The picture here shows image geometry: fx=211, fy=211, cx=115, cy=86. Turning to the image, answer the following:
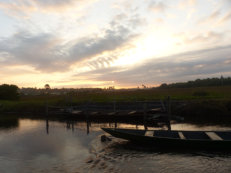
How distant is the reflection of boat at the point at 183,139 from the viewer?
44.6 feet

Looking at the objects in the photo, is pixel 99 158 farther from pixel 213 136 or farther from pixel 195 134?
pixel 213 136

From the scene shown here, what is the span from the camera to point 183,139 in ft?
45.6

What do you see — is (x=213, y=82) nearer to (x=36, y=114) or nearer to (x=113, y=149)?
(x=36, y=114)

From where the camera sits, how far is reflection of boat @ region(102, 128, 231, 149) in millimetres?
13602

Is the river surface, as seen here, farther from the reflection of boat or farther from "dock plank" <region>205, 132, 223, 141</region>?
"dock plank" <region>205, 132, 223, 141</region>

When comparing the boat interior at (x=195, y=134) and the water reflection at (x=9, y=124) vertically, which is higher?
the boat interior at (x=195, y=134)

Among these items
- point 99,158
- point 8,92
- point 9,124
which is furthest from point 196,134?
point 8,92

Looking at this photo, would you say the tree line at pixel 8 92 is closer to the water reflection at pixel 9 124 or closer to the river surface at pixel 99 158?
the water reflection at pixel 9 124

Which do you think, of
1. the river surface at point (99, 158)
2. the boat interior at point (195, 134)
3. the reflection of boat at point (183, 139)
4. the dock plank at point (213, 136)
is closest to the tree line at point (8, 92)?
the river surface at point (99, 158)

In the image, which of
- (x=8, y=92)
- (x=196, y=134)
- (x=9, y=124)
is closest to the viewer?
(x=196, y=134)

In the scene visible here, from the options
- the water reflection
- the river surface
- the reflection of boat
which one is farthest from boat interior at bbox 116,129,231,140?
the water reflection

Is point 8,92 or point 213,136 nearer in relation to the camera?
point 213,136

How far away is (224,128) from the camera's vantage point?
2209 centimetres

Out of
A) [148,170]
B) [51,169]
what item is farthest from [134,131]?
[51,169]
